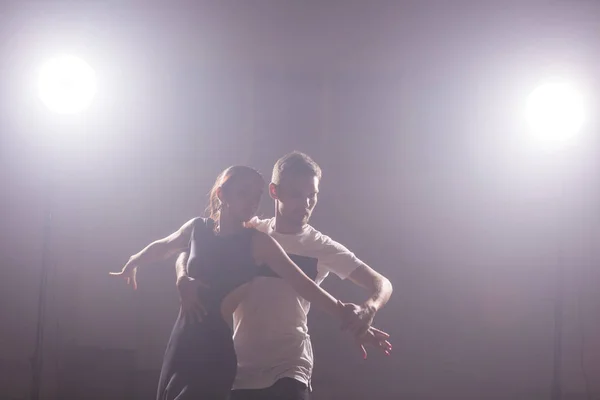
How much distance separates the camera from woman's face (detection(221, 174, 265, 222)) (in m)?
1.65

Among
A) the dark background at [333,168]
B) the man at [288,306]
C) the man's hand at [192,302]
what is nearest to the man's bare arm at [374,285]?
the man at [288,306]

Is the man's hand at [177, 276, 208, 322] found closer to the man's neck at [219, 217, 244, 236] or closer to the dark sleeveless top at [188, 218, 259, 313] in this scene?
the dark sleeveless top at [188, 218, 259, 313]

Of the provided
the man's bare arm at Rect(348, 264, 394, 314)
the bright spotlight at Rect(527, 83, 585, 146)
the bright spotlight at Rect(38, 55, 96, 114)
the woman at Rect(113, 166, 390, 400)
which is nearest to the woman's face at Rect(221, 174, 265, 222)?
the woman at Rect(113, 166, 390, 400)

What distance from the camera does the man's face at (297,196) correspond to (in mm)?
1894

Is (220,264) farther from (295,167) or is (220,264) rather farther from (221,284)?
(295,167)

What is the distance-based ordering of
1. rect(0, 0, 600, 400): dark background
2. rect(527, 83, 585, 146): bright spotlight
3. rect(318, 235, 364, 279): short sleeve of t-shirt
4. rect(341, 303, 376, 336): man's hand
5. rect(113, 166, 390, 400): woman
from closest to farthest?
rect(113, 166, 390, 400): woman < rect(341, 303, 376, 336): man's hand < rect(318, 235, 364, 279): short sleeve of t-shirt < rect(527, 83, 585, 146): bright spotlight < rect(0, 0, 600, 400): dark background

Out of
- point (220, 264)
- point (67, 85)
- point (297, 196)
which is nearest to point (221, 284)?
point (220, 264)

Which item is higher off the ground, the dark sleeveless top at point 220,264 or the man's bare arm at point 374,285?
the dark sleeveless top at point 220,264

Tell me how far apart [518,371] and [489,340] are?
0.92ft

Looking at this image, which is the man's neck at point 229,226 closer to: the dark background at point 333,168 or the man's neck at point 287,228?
the man's neck at point 287,228

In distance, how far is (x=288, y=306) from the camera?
1.76m

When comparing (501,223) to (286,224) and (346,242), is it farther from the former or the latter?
(286,224)

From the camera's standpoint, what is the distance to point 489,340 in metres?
3.71

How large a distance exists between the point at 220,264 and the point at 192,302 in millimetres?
130
